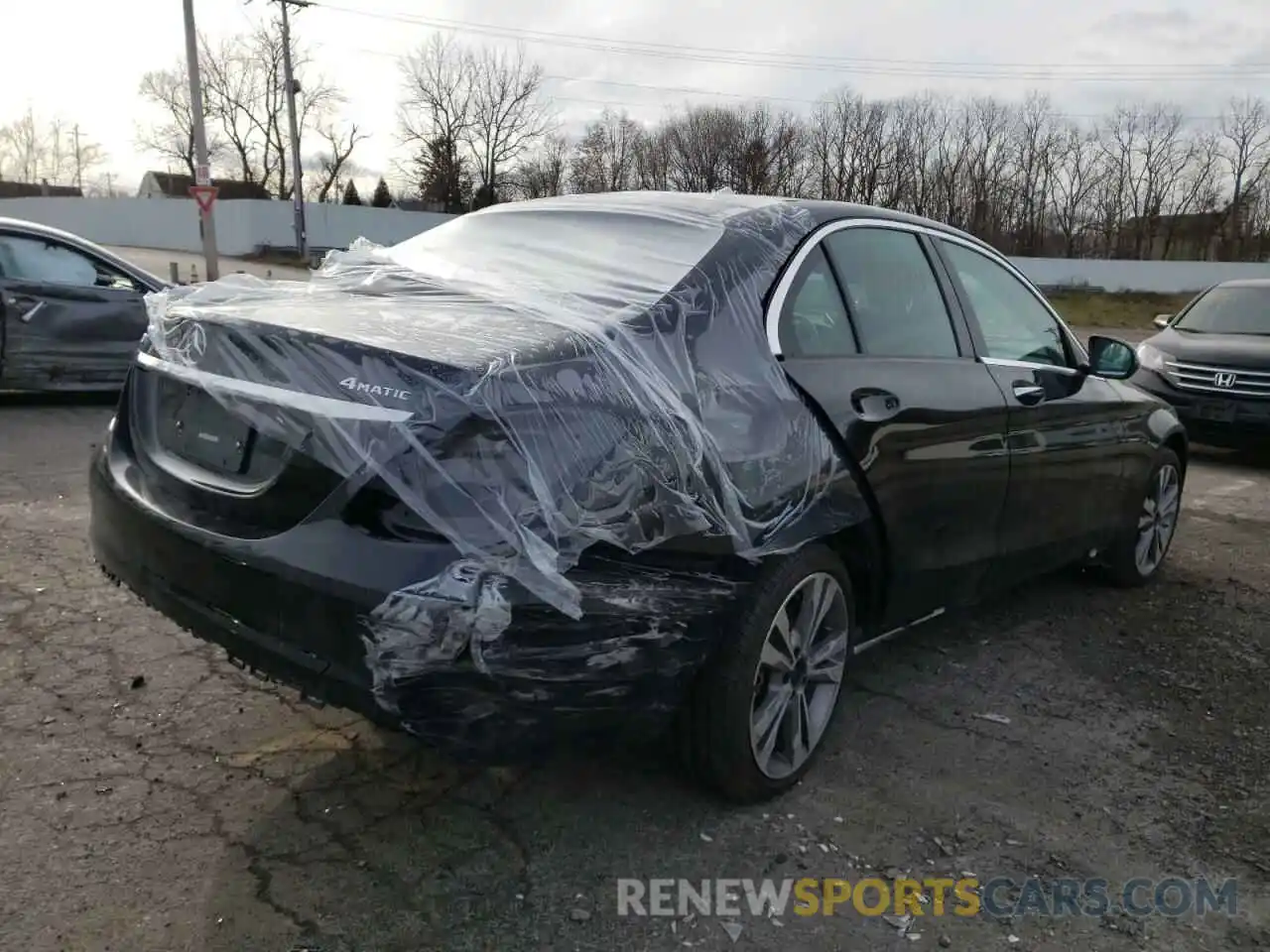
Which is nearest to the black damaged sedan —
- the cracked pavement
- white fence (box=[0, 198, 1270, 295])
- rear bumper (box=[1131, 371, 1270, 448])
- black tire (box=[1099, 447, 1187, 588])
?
the cracked pavement

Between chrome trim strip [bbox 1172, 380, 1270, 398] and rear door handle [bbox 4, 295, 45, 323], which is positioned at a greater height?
rear door handle [bbox 4, 295, 45, 323]

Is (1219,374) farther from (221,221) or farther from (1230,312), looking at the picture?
(221,221)

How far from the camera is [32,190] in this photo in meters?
68.4

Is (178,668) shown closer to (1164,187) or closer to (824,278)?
(824,278)

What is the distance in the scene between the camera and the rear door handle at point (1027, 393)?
12.4ft

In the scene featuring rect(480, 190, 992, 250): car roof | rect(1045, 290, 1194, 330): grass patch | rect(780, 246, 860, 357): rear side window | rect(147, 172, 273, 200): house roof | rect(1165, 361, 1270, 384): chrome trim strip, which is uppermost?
rect(147, 172, 273, 200): house roof

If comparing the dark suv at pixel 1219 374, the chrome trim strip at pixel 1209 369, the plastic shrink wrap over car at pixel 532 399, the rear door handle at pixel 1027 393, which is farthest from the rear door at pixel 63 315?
the chrome trim strip at pixel 1209 369

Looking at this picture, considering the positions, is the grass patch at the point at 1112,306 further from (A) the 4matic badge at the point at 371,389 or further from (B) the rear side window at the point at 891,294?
(A) the 4matic badge at the point at 371,389

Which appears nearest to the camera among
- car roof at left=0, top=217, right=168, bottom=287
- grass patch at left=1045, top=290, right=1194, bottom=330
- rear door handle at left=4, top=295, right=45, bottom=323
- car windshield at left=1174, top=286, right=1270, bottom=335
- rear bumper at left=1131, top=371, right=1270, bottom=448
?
rear door handle at left=4, top=295, right=45, bottom=323

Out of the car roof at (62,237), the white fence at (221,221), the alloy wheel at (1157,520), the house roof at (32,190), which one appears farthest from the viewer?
the house roof at (32,190)

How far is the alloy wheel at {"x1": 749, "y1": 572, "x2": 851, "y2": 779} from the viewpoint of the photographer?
281 cm

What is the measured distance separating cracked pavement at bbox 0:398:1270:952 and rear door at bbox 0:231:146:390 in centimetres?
438

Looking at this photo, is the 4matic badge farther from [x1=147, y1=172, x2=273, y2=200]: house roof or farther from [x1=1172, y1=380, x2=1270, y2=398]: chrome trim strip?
[x1=147, y1=172, x2=273, y2=200]: house roof

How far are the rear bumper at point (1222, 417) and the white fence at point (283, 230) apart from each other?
3433cm
